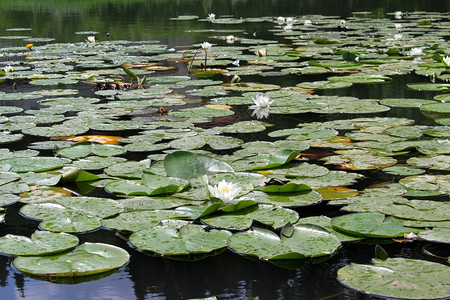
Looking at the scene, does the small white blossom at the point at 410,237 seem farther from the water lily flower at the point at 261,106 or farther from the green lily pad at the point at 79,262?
the water lily flower at the point at 261,106

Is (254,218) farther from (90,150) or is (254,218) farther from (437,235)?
(90,150)

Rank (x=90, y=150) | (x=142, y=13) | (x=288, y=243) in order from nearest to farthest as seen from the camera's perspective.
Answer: (x=288, y=243), (x=90, y=150), (x=142, y=13)

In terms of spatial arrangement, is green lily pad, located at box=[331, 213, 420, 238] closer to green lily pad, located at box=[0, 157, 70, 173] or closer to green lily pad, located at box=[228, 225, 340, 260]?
green lily pad, located at box=[228, 225, 340, 260]

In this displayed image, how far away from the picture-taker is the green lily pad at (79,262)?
1728 millimetres

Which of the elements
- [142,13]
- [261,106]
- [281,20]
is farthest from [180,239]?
[142,13]

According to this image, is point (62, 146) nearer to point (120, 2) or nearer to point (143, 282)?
point (143, 282)

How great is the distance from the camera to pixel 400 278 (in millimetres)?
1624

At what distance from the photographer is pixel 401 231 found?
1.96 metres

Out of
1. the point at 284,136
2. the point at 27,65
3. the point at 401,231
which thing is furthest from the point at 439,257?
the point at 27,65

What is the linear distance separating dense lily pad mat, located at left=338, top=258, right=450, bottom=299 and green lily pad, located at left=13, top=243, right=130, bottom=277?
25.9 inches

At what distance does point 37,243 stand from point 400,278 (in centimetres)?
108

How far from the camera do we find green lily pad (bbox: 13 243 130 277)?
1.73m

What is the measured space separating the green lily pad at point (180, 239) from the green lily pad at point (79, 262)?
9 cm

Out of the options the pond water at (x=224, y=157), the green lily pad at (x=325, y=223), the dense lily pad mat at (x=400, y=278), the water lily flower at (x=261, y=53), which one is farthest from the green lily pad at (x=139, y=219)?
the water lily flower at (x=261, y=53)
